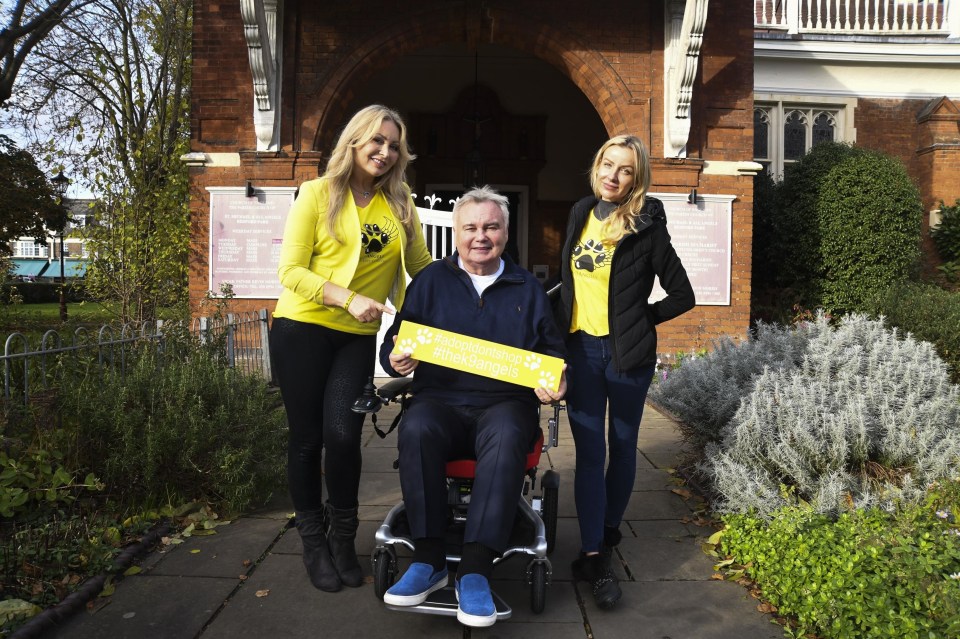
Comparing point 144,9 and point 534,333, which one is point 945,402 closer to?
point 534,333

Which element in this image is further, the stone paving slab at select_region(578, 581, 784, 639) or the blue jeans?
the blue jeans

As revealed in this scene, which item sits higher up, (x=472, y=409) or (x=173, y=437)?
(x=472, y=409)

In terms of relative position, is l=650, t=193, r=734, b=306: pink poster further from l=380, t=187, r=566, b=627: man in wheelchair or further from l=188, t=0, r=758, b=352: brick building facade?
l=380, t=187, r=566, b=627: man in wheelchair

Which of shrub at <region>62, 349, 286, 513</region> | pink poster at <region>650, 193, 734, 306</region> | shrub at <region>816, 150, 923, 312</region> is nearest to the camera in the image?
shrub at <region>62, 349, 286, 513</region>

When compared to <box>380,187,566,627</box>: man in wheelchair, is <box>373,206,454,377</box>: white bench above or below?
above

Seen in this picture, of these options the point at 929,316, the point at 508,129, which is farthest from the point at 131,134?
the point at 929,316

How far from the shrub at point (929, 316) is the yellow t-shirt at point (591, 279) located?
4395 millimetres

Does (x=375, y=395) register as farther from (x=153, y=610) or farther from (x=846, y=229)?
(x=846, y=229)

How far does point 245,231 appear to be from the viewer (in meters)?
8.52

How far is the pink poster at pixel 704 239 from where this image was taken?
8.70 meters

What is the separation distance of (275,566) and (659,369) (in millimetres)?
5922

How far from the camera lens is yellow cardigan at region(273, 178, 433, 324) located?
278 centimetres

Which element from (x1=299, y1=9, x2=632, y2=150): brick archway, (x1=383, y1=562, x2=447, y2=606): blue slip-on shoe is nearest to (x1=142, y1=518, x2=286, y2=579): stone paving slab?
(x1=383, y1=562, x2=447, y2=606): blue slip-on shoe

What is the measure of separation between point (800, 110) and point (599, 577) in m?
11.9
